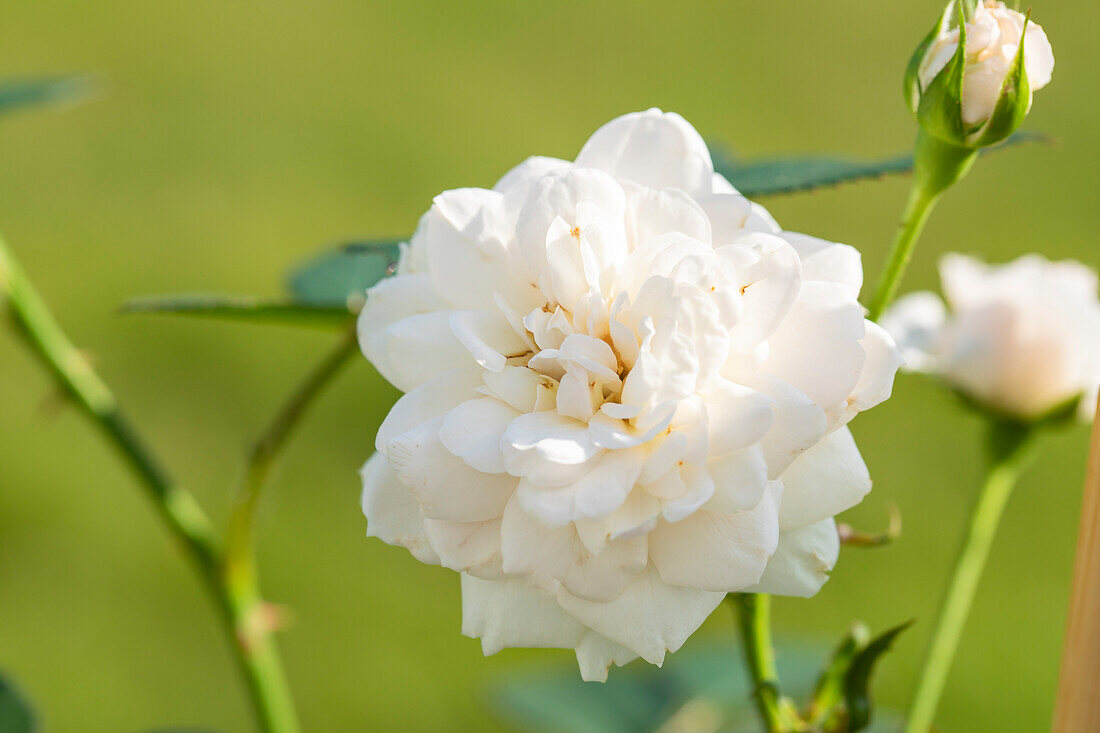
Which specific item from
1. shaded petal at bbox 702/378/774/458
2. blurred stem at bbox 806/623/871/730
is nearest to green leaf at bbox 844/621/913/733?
blurred stem at bbox 806/623/871/730

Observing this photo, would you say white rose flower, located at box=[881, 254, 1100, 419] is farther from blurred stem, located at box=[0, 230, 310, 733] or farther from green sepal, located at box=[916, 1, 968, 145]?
blurred stem, located at box=[0, 230, 310, 733]

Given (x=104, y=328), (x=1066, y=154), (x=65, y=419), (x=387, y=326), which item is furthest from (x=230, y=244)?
(x=387, y=326)

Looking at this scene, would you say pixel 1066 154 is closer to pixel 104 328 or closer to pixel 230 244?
pixel 230 244

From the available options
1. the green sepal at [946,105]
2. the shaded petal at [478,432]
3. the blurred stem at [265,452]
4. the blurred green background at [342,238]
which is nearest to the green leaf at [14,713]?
the blurred stem at [265,452]

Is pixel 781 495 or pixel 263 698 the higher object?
pixel 781 495

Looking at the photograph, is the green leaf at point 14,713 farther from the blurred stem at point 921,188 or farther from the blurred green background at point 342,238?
the blurred green background at point 342,238

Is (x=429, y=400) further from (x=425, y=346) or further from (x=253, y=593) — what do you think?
(x=253, y=593)
